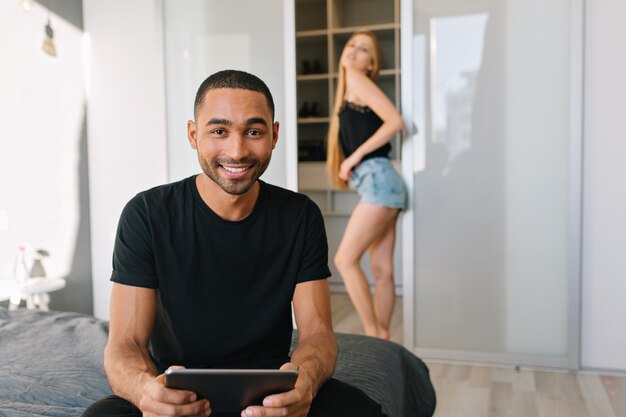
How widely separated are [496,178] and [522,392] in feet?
3.25

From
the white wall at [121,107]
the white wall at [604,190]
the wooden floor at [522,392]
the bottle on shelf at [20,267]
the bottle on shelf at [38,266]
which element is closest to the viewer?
the wooden floor at [522,392]

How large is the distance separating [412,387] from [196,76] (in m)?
2.27

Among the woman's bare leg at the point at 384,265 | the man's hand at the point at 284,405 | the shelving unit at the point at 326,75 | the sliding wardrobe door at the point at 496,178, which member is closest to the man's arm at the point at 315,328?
the man's hand at the point at 284,405

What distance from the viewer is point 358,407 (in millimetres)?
1297

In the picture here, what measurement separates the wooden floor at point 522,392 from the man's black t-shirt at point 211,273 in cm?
122

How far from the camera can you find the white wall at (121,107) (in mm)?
3555

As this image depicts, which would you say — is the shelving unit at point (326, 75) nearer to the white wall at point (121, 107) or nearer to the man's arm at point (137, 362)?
the white wall at point (121, 107)

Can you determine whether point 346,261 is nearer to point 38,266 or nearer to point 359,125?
point 359,125

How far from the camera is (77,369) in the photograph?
5.44 ft

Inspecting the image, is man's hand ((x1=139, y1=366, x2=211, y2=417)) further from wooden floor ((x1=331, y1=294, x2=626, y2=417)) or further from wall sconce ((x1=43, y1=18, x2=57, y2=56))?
wall sconce ((x1=43, y1=18, x2=57, y2=56))

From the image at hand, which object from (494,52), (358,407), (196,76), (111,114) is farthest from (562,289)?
(111,114)

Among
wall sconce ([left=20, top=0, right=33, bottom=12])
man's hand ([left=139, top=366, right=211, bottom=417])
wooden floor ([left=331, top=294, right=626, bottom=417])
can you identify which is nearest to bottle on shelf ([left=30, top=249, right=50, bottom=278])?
wall sconce ([left=20, top=0, right=33, bottom=12])

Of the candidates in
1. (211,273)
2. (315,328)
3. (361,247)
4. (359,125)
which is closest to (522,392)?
(361,247)

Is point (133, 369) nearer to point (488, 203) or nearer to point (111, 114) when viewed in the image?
point (488, 203)
